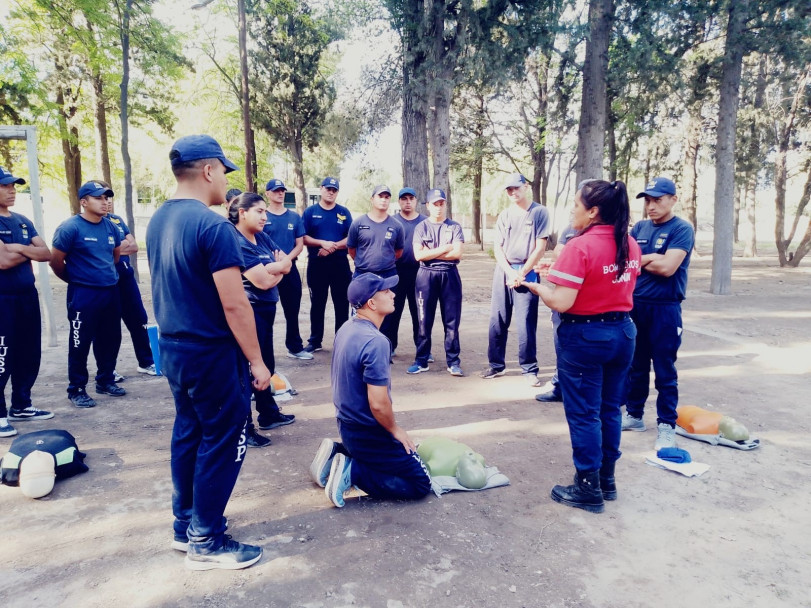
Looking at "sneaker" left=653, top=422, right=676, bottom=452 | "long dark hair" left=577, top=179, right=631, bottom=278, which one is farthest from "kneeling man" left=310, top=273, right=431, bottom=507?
"sneaker" left=653, top=422, right=676, bottom=452

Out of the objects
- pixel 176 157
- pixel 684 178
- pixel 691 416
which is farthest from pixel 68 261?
pixel 684 178

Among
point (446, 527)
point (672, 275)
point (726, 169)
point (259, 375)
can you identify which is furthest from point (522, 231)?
point (726, 169)

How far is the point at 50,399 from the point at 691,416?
6.01 meters

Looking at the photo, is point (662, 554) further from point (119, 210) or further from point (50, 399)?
point (119, 210)

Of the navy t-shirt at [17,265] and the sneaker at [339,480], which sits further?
the navy t-shirt at [17,265]

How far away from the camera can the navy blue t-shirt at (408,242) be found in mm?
6641

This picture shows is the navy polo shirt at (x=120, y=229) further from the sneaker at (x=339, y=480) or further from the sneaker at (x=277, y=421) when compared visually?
the sneaker at (x=339, y=480)

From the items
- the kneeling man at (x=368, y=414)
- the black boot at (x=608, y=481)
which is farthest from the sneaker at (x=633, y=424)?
the kneeling man at (x=368, y=414)

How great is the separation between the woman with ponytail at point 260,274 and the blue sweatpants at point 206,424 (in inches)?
52.7

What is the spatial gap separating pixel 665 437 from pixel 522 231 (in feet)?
8.10

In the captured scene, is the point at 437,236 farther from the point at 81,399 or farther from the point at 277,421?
the point at 81,399

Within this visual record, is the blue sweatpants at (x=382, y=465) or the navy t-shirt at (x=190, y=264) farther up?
the navy t-shirt at (x=190, y=264)

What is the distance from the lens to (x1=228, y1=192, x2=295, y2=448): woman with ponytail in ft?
14.0

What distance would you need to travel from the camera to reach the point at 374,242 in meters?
6.34
